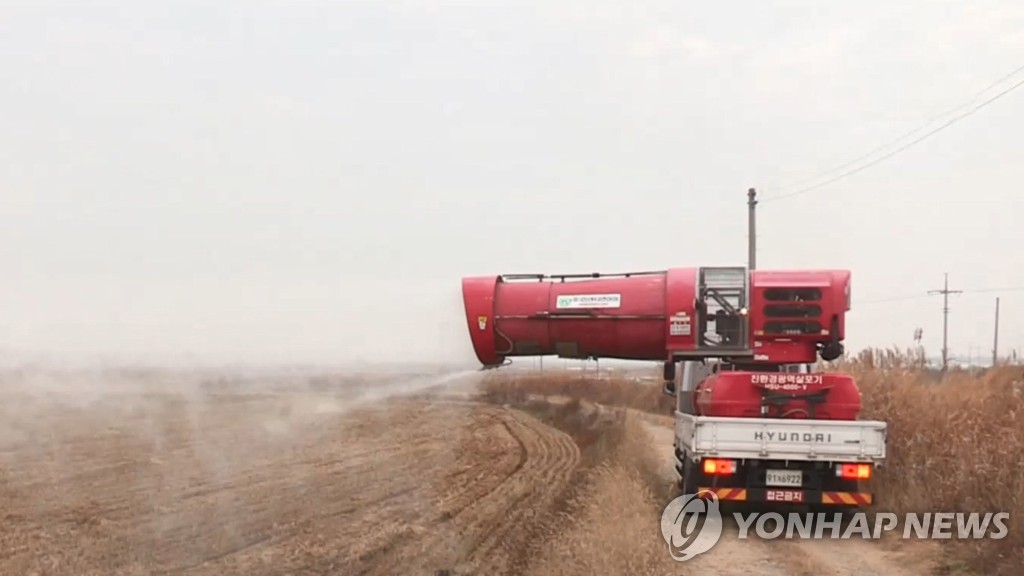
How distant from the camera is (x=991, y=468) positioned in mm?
12375

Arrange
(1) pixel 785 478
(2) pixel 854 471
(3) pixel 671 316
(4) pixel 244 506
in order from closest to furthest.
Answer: (4) pixel 244 506
(2) pixel 854 471
(1) pixel 785 478
(3) pixel 671 316

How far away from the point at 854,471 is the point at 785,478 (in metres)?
0.87

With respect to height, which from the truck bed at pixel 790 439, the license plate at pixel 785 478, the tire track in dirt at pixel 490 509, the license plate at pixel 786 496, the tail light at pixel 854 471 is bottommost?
the tire track in dirt at pixel 490 509

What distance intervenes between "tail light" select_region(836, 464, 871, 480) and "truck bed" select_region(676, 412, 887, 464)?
0.10 metres

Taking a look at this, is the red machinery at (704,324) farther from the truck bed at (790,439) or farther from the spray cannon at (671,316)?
the truck bed at (790,439)

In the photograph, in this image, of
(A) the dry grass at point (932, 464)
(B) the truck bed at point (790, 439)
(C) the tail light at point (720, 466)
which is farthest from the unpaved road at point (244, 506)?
(B) the truck bed at point (790, 439)

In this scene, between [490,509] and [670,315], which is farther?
[490,509]

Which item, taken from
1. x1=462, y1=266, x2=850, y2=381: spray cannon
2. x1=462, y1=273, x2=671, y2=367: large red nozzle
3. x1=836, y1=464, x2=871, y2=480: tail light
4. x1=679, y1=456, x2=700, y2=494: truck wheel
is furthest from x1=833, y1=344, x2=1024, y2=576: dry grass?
x1=462, y1=273, x2=671, y2=367: large red nozzle

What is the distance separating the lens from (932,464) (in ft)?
46.5

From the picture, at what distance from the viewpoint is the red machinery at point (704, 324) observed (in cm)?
1359

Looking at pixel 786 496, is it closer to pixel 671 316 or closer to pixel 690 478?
pixel 690 478

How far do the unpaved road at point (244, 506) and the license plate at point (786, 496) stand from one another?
2.14 ft

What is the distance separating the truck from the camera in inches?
516

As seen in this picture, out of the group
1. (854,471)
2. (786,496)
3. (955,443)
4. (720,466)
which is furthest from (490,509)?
(955,443)
